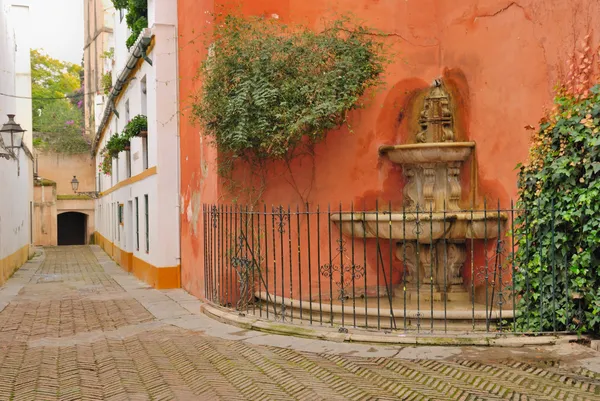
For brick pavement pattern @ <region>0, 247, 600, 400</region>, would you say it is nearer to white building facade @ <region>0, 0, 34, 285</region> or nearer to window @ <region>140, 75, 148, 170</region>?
window @ <region>140, 75, 148, 170</region>

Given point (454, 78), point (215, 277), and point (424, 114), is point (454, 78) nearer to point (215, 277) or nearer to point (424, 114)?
point (424, 114)

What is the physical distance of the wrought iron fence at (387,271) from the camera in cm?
784

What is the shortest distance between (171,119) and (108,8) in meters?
30.3

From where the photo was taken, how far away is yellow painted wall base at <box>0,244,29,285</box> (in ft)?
52.8

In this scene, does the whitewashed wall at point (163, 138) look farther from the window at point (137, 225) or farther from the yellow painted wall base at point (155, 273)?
the window at point (137, 225)

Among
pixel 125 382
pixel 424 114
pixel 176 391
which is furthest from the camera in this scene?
pixel 424 114

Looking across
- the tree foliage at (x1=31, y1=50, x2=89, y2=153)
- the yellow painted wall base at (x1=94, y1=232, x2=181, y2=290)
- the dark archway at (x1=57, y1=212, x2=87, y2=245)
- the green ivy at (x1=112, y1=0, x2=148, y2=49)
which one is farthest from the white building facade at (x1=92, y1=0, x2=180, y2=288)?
Result: the dark archway at (x1=57, y1=212, x2=87, y2=245)

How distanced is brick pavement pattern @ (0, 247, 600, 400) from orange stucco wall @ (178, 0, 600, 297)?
3.36 metres

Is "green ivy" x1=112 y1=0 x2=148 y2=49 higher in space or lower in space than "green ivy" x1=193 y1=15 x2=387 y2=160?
higher

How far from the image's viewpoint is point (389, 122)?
1034cm

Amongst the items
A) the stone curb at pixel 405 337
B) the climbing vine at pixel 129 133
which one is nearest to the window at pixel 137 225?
the climbing vine at pixel 129 133

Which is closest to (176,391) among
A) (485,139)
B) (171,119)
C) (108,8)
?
(485,139)

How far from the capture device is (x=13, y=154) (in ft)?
53.6

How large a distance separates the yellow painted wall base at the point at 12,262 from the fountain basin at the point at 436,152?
11463mm
